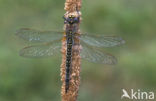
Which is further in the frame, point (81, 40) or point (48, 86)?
point (48, 86)

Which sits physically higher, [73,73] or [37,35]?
[37,35]

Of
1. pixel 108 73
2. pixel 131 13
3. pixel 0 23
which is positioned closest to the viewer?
pixel 108 73

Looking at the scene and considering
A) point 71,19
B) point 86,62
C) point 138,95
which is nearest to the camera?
point 71,19

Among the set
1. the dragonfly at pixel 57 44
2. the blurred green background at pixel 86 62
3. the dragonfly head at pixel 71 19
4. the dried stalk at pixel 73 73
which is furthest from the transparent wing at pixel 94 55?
the blurred green background at pixel 86 62

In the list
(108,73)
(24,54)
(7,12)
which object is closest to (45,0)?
(7,12)

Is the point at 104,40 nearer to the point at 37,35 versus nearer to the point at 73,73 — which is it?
the point at 37,35

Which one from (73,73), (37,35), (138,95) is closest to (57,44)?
(37,35)

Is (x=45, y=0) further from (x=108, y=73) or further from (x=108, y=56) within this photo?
(x=108, y=56)

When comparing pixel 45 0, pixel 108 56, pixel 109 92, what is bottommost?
pixel 109 92
